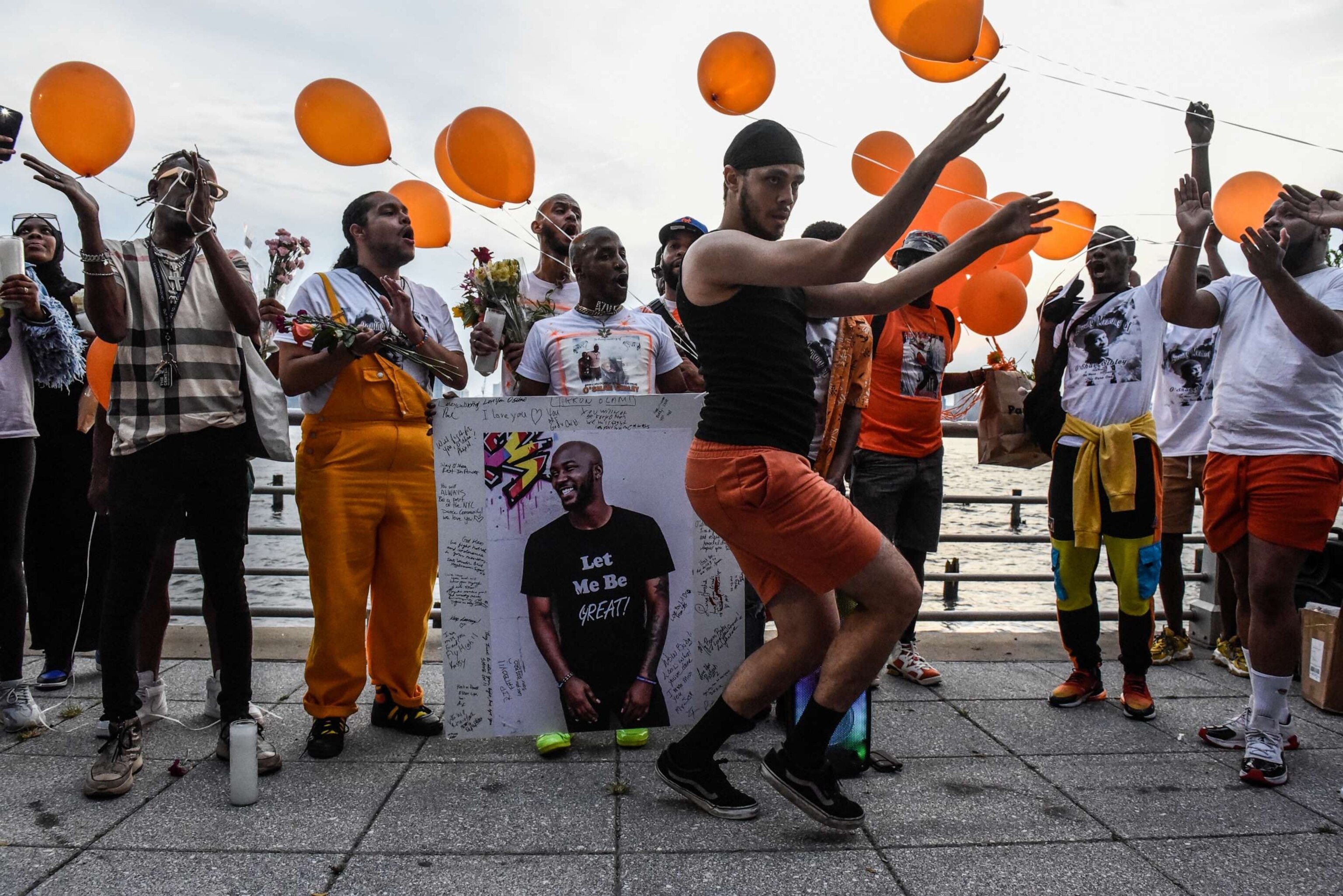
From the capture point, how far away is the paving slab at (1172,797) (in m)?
2.85

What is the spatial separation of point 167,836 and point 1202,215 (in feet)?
12.7

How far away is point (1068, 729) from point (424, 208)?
3679mm

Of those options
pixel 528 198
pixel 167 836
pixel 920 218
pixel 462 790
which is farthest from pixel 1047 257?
pixel 167 836

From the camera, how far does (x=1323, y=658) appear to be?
412 centimetres

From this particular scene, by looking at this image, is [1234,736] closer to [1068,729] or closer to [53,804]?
[1068,729]

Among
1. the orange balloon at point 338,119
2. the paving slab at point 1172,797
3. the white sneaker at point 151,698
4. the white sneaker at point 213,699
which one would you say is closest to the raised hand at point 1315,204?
the paving slab at point 1172,797

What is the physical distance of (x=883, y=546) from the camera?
8.95 feet

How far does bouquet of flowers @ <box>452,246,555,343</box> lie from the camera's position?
12.4ft

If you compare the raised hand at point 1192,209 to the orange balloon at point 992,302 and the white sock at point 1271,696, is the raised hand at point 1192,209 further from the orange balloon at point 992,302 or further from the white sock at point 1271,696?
the white sock at point 1271,696

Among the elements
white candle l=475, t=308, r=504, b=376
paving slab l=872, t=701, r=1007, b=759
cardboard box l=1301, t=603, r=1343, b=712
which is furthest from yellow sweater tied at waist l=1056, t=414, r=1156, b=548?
white candle l=475, t=308, r=504, b=376

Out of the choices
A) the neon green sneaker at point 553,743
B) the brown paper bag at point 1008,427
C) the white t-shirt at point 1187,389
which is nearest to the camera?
the neon green sneaker at point 553,743

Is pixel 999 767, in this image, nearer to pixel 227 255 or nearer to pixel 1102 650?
pixel 1102 650

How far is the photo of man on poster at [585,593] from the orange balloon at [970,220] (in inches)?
80.1

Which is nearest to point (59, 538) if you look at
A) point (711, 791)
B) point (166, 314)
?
point (166, 314)
